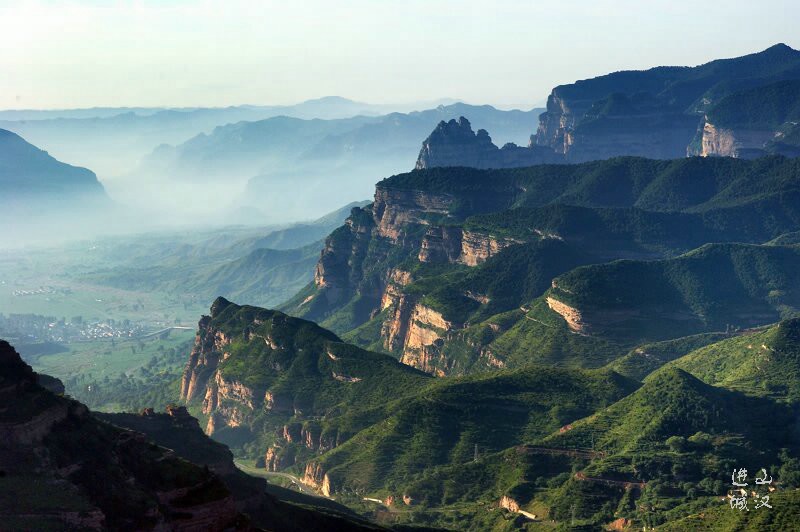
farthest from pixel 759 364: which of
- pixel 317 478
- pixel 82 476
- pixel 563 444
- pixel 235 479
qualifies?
pixel 82 476

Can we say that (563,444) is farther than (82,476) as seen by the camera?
Yes

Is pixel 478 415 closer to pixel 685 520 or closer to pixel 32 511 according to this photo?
pixel 685 520

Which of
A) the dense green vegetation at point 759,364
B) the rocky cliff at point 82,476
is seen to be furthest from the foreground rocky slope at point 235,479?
the dense green vegetation at point 759,364

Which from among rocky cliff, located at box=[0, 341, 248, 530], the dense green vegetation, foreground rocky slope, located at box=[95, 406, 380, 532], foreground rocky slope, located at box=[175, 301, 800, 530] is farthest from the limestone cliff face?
rocky cliff, located at box=[0, 341, 248, 530]

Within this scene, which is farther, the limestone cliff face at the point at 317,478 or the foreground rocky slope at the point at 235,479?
the limestone cliff face at the point at 317,478

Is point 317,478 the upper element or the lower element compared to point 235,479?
lower

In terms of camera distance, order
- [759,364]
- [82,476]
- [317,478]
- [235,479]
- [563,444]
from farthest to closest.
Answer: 1. [317,478]
2. [759,364]
3. [563,444]
4. [235,479]
5. [82,476]

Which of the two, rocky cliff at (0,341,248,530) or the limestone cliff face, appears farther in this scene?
the limestone cliff face

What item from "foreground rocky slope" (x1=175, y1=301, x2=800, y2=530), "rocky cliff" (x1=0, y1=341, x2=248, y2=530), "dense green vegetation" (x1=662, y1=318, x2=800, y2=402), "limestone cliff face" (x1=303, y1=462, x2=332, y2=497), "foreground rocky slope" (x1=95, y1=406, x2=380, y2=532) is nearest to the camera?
"rocky cliff" (x1=0, y1=341, x2=248, y2=530)

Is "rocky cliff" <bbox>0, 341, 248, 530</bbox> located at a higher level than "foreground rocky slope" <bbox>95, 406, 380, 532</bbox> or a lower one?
higher

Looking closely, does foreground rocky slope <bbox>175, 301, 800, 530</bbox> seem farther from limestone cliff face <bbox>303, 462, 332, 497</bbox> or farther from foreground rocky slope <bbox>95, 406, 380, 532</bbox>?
foreground rocky slope <bbox>95, 406, 380, 532</bbox>

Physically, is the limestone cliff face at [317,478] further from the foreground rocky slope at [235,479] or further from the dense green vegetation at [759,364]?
the dense green vegetation at [759,364]

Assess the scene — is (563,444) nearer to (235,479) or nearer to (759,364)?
(759,364)
